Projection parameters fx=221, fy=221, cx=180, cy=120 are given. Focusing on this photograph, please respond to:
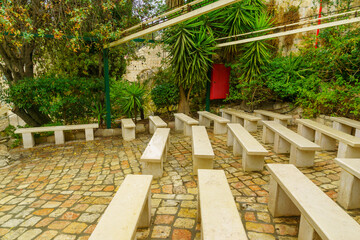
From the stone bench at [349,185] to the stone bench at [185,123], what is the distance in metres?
2.99

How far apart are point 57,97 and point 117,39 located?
190 cm

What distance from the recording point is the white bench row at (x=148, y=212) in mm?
1429

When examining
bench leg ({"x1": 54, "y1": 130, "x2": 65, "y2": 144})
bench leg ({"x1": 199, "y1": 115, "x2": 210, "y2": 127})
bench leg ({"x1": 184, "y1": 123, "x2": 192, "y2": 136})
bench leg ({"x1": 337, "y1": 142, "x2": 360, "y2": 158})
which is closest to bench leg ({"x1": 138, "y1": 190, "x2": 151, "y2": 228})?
bench leg ({"x1": 337, "y1": 142, "x2": 360, "y2": 158})

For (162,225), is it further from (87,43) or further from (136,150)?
(87,43)

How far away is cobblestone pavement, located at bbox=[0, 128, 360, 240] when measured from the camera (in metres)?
2.05

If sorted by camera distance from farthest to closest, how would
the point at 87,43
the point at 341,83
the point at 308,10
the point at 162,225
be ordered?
the point at 308,10, the point at 87,43, the point at 341,83, the point at 162,225

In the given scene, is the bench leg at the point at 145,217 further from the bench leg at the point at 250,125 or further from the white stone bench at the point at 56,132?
the bench leg at the point at 250,125

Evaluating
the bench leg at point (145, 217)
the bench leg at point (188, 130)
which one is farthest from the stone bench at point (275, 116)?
the bench leg at point (145, 217)

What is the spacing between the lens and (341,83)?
4.68 meters

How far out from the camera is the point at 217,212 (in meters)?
1.63

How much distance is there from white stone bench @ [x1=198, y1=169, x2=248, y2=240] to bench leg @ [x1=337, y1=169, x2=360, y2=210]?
125 cm

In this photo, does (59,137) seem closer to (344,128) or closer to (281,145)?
(281,145)

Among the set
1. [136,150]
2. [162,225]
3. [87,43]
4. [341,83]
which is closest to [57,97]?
[87,43]

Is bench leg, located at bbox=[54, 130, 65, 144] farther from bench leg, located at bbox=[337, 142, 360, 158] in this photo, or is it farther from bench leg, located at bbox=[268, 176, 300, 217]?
bench leg, located at bbox=[337, 142, 360, 158]
